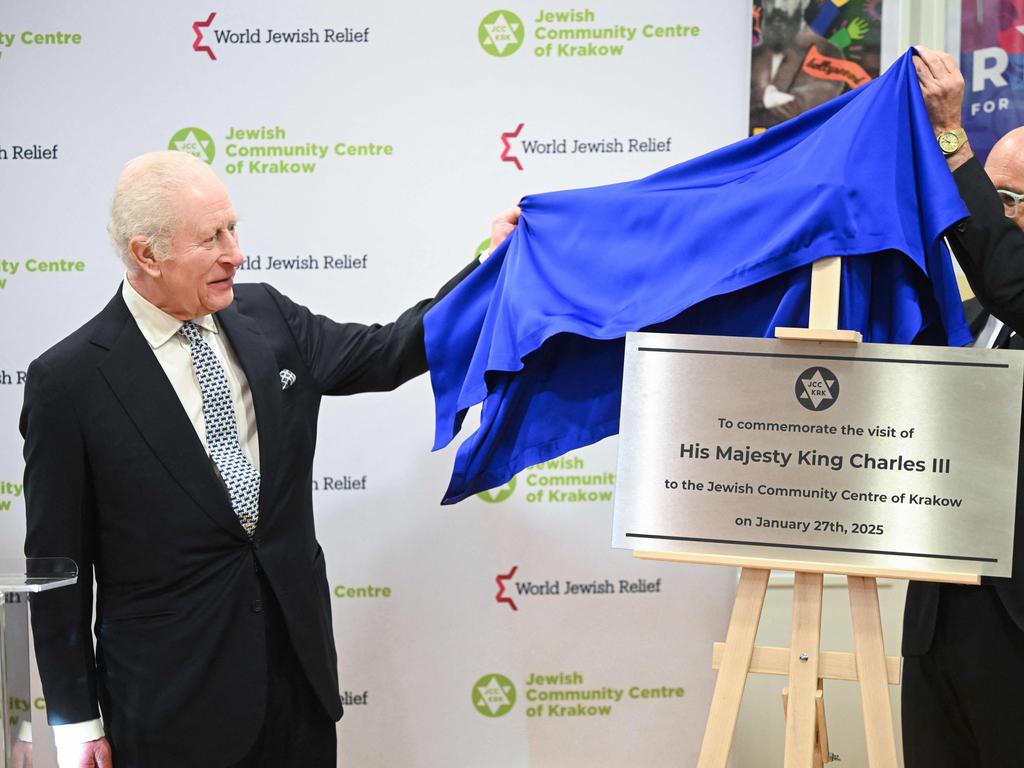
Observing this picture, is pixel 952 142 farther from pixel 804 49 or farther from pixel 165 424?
pixel 165 424

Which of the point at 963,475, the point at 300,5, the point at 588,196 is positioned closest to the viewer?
the point at 963,475

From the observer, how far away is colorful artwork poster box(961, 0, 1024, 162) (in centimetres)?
318

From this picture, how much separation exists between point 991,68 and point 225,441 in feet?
8.24

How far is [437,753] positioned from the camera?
332 centimetres

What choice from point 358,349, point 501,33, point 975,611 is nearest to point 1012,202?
point 975,611

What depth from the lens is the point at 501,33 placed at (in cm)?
319

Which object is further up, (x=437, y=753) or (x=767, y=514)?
(x=767, y=514)

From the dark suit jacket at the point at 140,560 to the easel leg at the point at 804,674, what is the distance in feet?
3.40

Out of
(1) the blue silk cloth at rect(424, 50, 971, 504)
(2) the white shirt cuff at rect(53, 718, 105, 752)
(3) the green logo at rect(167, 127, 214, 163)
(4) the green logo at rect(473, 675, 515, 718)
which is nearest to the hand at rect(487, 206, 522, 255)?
(1) the blue silk cloth at rect(424, 50, 971, 504)

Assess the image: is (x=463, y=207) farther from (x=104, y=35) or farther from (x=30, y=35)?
(x=30, y=35)

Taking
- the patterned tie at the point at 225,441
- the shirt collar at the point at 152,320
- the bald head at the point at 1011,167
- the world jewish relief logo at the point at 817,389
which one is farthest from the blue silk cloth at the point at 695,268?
the shirt collar at the point at 152,320

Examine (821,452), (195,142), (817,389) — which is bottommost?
(821,452)

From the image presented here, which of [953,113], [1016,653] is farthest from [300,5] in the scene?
[1016,653]

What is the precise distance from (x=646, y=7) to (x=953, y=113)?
142cm
